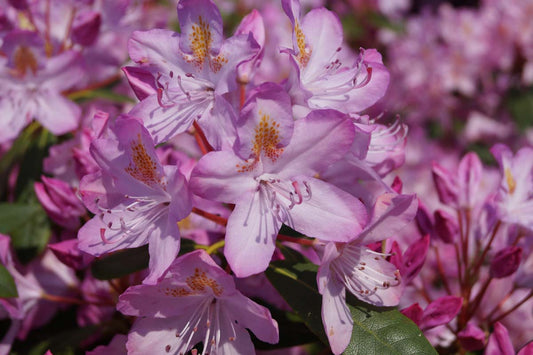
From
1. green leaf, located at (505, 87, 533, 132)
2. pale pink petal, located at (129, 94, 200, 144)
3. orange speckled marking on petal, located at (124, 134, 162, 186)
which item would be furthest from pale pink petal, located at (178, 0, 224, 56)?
green leaf, located at (505, 87, 533, 132)

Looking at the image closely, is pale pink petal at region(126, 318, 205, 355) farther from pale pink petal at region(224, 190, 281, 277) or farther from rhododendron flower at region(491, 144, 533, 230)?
rhododendron flower at region(491, 144, 533, 230)

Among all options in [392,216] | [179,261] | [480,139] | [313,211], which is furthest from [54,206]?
[480,139]

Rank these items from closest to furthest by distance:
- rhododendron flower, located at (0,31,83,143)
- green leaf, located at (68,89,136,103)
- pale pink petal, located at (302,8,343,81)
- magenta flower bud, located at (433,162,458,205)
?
pale pink petal, located at (302,8,343,81), magenta flower bud, located at (433,162,458,205), rhododendron flower, located at (0,31,83,143), green leaf, located at (68,89,136,103)

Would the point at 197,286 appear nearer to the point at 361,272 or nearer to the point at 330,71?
the point at 361,272

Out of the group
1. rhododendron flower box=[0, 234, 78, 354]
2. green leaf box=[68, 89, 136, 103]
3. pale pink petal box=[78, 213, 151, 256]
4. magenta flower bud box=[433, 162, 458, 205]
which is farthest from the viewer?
green leaf box=[68, 89, 136, 103]

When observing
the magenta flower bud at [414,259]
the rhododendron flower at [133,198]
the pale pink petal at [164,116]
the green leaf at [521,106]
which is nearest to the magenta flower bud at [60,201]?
the rhododendron flower at [133,198]

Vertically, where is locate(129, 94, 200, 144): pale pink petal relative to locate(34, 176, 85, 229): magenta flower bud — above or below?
above

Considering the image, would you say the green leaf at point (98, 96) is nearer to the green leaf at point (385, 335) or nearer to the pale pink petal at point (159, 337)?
the pale pink petal at point (159, 337)
